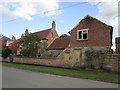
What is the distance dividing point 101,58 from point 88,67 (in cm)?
205

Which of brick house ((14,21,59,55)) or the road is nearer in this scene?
the road

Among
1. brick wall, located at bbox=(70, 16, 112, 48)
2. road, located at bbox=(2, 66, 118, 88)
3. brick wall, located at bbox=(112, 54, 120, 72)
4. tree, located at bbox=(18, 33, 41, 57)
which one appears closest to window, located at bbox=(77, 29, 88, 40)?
brick wall, located at bbox=(70, 16, 112, 48)

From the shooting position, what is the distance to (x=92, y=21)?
18.5 m

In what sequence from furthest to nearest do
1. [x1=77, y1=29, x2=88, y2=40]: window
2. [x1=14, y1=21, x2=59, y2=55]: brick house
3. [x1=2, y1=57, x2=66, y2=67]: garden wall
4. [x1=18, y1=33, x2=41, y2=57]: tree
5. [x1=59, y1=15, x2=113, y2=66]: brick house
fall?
[x1=14, y1=21, x2=59, y2=55]: brick house, [x1=18, y1=33, x2=41, y2=57]: tree, [x1=2, y1=57, x2=66, y2=67]: garden wall, [x1=77, y1=29, x2=88, y2=40]: window, [x1=59, y1=15, x2=113, y2=66]: brick house

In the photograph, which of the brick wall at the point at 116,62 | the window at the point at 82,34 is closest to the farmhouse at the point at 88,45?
the window at the point at 82,34

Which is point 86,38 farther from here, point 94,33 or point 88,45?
point 94,33

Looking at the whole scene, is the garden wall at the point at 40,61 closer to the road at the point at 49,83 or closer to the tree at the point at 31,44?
the tree at the point at 31,44

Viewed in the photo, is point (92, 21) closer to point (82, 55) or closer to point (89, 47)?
point (89, 47)

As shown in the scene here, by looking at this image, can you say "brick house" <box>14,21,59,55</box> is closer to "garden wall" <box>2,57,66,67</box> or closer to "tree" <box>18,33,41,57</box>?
"tree" <box>18,33,41,57</box>

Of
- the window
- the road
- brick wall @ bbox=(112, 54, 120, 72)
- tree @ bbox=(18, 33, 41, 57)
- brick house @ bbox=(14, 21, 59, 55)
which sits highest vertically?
brick house @ bbox=(14, 21, 59, 55)

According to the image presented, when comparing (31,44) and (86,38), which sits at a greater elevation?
(86,38)

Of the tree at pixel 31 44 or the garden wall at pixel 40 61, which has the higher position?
the tree at pixel 31 44

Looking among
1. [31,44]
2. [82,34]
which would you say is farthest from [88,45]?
[31,44]

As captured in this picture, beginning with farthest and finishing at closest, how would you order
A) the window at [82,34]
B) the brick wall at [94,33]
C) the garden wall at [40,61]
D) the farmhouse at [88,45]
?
the garden wall at [40,61] → the window at [82,34] → the brick wall at [94,33] → the farmhouse at [88,45]
